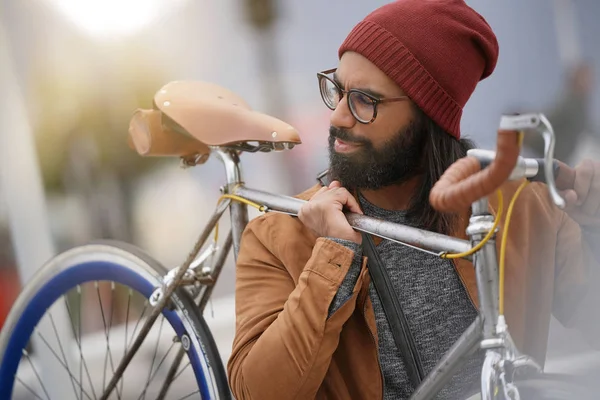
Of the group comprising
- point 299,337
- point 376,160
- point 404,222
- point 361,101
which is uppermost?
point 361,101

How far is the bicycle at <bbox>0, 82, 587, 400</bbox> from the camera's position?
1.28 metres

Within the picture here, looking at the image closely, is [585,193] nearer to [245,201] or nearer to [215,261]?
[245,201]

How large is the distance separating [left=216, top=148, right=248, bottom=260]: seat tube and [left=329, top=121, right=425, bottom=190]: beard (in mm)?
270

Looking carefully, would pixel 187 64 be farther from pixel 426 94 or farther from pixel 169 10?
pixel 426 94

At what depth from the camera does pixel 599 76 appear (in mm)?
2264

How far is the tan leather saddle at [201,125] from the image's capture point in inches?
72.9

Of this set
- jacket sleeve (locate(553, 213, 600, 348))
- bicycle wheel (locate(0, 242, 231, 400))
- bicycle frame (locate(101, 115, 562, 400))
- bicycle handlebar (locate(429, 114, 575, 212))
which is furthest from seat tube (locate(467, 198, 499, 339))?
bicycle wheel (locate(0, 242, 231, 400))

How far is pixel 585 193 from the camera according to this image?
1.48 meters

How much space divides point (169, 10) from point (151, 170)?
794mm

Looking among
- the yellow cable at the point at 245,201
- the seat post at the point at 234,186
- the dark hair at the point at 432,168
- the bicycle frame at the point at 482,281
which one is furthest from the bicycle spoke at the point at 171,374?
the dark hair at the point at 432,168

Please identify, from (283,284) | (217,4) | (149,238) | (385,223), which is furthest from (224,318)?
(385,223)

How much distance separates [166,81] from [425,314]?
2153mm

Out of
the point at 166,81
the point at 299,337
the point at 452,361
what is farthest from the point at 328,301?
the point at 166,81

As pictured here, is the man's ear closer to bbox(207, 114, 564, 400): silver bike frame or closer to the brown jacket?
the brown jacket
